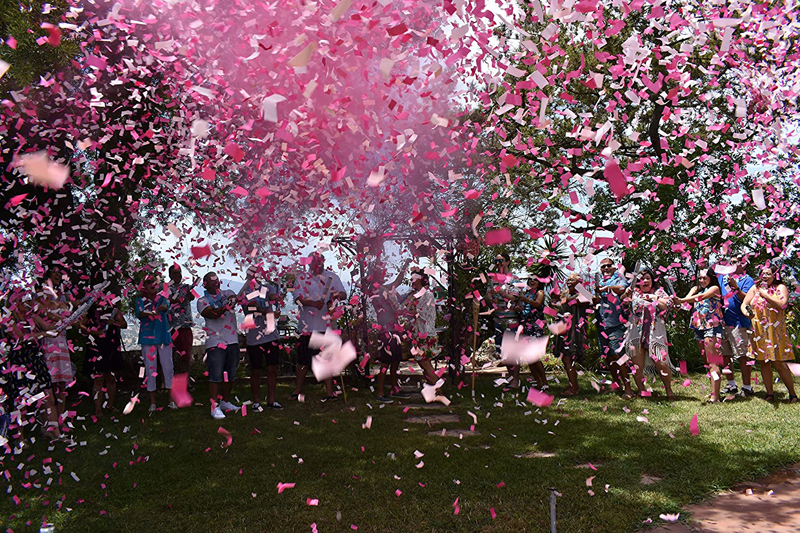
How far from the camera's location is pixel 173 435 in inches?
205

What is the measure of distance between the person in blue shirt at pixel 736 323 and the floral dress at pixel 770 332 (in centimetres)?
21

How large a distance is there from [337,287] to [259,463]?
2714mm

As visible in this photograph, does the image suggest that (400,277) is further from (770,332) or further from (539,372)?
(770,332)

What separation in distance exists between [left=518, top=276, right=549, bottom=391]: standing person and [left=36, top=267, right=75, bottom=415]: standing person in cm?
517

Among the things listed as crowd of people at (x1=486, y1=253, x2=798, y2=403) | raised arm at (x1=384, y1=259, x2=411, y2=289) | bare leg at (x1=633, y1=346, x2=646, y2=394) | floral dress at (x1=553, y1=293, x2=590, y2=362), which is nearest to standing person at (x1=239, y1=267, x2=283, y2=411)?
raised arm at (x1=384, y1=259, x2=411, y2=289)

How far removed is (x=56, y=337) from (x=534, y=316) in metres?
5.60

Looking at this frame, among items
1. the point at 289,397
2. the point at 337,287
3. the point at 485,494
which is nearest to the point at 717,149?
the point at 337,287

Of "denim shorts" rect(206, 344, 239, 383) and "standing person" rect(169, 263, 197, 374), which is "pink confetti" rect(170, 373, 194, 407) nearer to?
"standing person" rect(169, 263, 197, 374)

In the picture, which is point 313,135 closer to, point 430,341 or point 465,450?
point 465,450

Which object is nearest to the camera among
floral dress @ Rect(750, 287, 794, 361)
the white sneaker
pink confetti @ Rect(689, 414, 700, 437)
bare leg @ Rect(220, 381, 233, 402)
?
pink confetti @ Rect(689, 414, 700, 437)

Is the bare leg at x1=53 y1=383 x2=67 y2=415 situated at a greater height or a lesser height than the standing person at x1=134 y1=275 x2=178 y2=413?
lesser

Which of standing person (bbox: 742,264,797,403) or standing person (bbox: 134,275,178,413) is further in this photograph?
standing person (bbox: 134,275,178,413)

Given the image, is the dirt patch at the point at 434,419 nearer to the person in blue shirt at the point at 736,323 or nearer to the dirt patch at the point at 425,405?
Answer: the dirt patch at the point at 425,405

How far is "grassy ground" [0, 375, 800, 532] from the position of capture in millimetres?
3119
